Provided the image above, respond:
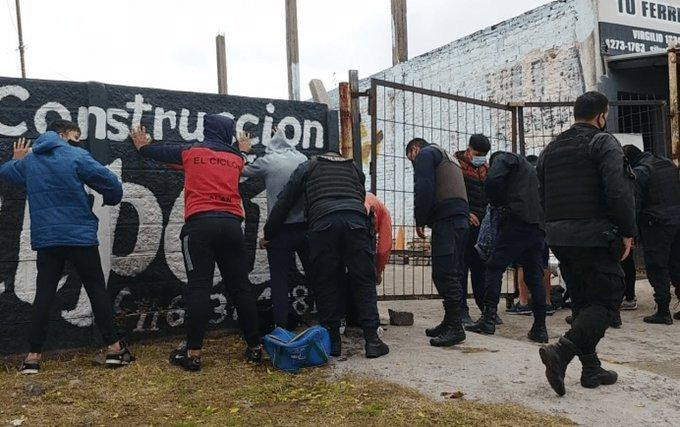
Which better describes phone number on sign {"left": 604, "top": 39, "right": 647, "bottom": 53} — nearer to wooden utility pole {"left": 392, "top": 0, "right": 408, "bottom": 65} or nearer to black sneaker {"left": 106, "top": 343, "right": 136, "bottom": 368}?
wooden utility pole {"left": 392, "top": 0, "right": 408, "bottom": 65}

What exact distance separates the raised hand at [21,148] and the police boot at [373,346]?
2.78m

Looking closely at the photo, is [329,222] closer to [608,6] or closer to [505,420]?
[505,420]

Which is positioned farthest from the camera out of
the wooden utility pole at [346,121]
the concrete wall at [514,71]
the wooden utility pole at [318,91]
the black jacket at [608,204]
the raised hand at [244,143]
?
the concrete wall at [514,71]

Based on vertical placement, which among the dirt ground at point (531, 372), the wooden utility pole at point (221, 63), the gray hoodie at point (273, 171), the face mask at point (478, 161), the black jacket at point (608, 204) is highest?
the wooden utility pole at point (221, 63)

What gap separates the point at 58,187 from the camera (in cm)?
412

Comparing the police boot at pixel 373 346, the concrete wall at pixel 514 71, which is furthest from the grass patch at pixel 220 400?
the concrete wall at pixel 514 71

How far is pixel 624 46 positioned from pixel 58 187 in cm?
996

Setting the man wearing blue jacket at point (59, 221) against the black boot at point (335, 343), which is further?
the black boot at point (335, 343)

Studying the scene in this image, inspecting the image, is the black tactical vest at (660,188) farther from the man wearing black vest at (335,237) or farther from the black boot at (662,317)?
the man wearing black vest at (335,237)

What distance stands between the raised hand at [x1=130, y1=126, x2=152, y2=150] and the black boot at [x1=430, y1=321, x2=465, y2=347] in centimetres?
275

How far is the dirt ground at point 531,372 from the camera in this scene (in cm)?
344

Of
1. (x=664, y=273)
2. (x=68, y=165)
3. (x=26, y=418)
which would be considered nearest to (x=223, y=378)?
(x=26, y=418)

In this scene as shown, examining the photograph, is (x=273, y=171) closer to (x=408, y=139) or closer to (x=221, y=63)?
(x=408, y=139)

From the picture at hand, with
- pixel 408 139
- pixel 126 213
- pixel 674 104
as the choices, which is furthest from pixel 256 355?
pixel 674 104
